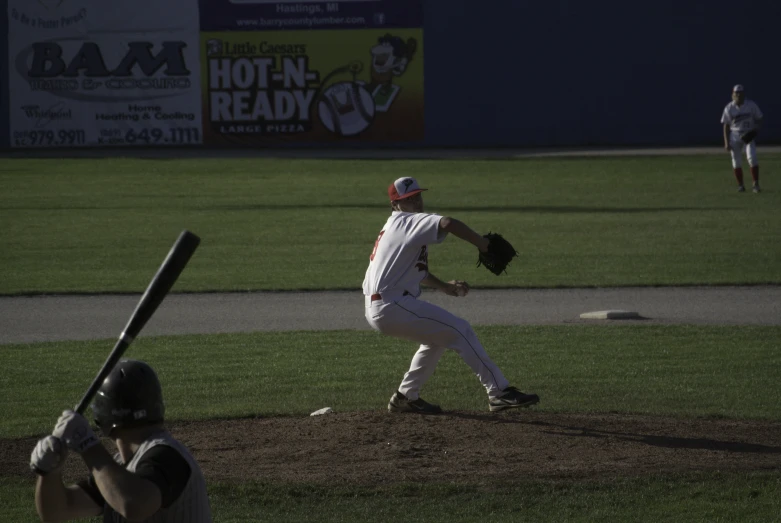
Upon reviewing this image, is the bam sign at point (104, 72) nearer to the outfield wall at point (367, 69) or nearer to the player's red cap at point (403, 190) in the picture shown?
the outfield wall at point (367, 69)

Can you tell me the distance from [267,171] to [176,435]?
26.6 m

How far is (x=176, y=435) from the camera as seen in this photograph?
8.48m

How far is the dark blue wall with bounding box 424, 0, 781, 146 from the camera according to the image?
43562mm

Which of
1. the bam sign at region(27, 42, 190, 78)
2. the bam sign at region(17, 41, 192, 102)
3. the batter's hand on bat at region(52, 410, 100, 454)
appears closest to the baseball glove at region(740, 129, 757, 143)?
the bam sign at region(17, 41, 192, 102)

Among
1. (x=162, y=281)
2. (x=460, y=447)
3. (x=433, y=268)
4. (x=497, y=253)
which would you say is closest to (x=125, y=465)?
(x=162, y=281)

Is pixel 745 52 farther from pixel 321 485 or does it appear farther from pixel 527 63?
Answer: pixel 321 485

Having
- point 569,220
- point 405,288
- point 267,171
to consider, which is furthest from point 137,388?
point 267,171

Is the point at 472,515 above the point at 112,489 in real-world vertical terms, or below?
below

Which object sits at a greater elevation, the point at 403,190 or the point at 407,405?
the point at 403,190

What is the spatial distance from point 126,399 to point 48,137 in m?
41.7

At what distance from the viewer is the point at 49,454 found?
3736 millimetres

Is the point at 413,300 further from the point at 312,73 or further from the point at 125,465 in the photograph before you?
the point at 312,73

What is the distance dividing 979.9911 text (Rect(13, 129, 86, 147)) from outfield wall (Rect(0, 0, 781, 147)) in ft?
0.25

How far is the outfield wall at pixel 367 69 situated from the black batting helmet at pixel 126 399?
40024 millimetres
